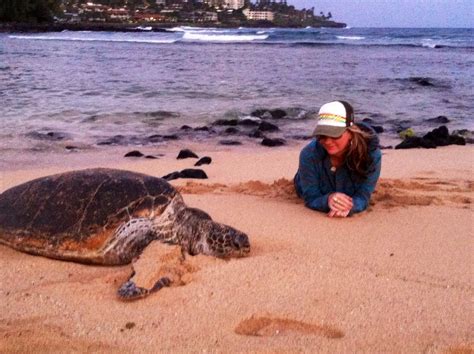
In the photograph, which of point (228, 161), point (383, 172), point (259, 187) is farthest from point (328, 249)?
point (228, 161)

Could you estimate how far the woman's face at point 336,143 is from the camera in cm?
315

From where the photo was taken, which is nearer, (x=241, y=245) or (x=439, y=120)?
(x=241, y=245)

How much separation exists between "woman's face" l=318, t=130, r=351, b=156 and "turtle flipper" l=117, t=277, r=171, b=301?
49.4 inches

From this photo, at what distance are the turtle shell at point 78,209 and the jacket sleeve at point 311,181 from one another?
881 millimetres

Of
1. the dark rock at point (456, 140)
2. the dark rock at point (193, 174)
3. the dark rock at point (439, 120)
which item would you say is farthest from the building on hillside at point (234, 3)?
the dark rock at point (193, 174)

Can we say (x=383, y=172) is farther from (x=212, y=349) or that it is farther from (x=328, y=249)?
(x=212, y=349)

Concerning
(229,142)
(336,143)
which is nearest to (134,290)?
(336,143)

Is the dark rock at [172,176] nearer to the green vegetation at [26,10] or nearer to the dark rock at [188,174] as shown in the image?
the dark rock at [188,174]

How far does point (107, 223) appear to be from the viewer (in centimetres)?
289

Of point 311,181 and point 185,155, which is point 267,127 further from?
point 311,181

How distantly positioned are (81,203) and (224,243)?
820mm

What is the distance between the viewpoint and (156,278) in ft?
8.47

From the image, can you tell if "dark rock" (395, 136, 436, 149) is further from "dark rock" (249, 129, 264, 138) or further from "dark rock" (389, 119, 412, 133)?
"dark rock" (249, 129, 264, 138)

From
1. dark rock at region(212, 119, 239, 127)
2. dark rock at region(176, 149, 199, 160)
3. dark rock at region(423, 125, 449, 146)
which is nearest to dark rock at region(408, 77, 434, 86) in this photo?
dark rock at region(212, 119, 239, 127)
